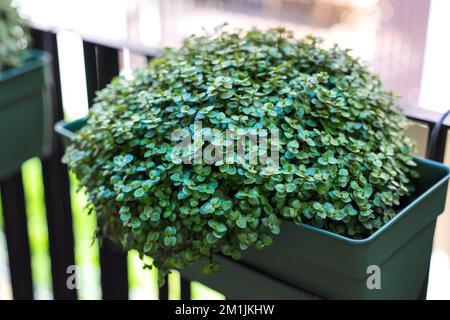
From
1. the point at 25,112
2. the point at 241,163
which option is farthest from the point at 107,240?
the point at 241,163

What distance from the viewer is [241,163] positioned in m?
1.01

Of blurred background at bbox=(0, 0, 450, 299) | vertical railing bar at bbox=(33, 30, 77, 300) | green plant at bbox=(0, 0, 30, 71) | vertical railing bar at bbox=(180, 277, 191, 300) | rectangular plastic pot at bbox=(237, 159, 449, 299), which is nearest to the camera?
rectangular plastic pot at bbox=(237, 159, 449, 299)

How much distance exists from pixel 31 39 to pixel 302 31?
15.8 ft

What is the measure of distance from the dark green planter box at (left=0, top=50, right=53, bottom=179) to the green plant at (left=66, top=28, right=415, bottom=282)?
1.38 feet

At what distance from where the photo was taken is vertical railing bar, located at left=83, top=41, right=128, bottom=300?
164 centimetres

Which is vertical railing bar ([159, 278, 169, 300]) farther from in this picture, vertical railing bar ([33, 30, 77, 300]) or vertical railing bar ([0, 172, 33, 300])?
vertical railing bar ([0, 172, 33, 300])

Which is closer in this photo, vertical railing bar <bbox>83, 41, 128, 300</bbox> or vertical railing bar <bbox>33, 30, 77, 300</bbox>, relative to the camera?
vertical railing bar <bbox>83, 41, 128, 300</bbox>

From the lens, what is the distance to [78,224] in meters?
1.95

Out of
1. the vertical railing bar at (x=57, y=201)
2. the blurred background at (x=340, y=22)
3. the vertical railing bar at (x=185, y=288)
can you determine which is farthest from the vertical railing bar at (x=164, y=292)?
the blurred background at (x=340, y=22)

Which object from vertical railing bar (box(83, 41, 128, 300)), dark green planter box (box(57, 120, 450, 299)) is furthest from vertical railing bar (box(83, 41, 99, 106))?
dark green planter box (box(57, 120, 450, 299))

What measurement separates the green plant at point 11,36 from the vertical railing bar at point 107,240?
0.20 metres
